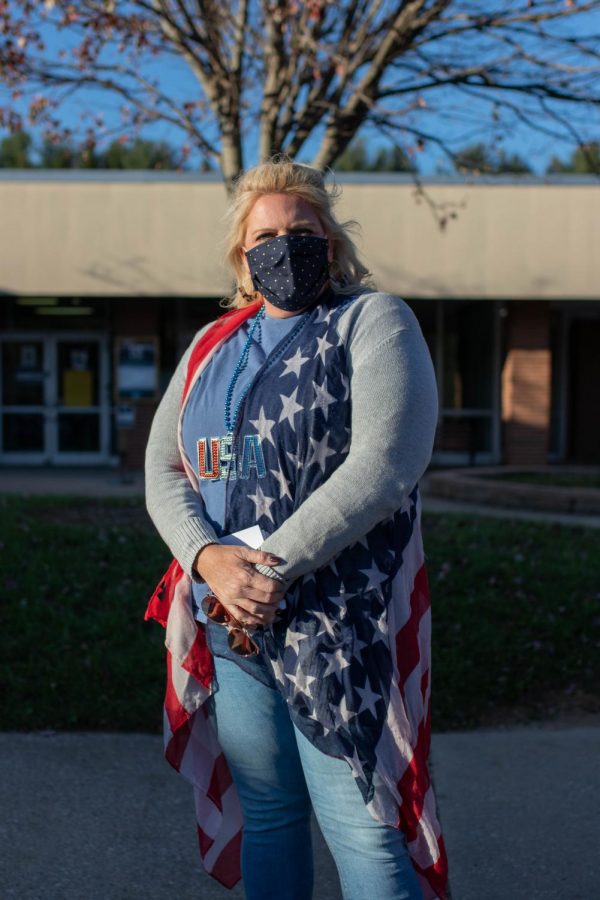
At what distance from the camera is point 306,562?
1935 mm

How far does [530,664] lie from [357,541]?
3267 mm

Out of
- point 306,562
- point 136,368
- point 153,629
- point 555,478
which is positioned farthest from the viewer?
point 136,368

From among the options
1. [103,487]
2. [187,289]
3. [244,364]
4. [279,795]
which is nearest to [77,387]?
[187,289]

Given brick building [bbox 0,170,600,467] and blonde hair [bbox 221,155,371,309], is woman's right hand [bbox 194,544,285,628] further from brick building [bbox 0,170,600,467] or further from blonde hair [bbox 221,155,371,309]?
brick building [bbox 0,170,600,467]

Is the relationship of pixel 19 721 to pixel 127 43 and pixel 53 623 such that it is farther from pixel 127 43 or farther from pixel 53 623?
pixel 127 43

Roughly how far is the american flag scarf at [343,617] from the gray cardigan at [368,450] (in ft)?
0.18

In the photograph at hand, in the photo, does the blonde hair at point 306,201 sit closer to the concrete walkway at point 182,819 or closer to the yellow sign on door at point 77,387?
the concrete walkway at point 182,819

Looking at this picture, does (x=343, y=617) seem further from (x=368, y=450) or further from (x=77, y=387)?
(x=77, y=387)

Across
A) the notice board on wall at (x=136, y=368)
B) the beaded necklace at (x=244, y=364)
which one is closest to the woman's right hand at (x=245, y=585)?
the beaded necklace at (x=244, y=364)

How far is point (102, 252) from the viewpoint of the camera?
14242 millimetres

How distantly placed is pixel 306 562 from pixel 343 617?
0.14 metres

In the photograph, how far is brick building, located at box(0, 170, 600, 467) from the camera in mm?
14203

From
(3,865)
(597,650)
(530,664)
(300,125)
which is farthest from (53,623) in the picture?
(300,125)

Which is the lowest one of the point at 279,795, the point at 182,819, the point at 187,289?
the point at 182,819
